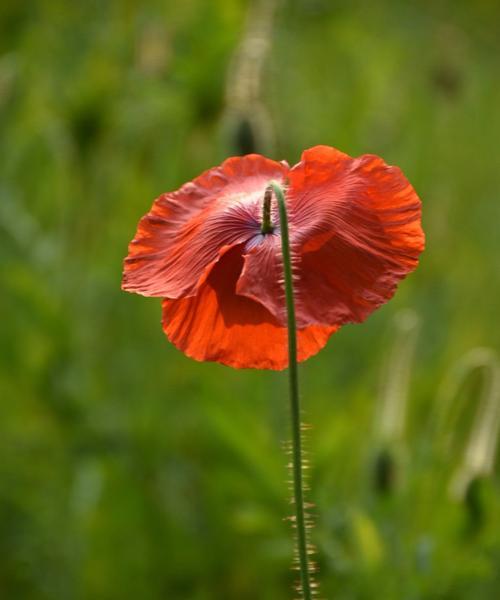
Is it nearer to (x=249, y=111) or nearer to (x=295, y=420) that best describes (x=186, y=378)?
(x=249, y=111)

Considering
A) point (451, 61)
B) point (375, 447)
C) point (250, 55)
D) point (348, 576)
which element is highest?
point (451, 61)

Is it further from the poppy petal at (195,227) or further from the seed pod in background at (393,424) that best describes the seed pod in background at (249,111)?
the poppy petal at (195,227)

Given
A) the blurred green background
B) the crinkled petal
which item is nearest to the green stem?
the crinkled petal

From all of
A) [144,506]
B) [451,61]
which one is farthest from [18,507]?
[451,61]

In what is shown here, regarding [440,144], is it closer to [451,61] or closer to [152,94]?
[451,61]

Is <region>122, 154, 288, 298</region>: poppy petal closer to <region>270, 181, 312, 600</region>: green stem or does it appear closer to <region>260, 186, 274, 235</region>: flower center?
<region>260, 186, 274, 235</region>: flower center

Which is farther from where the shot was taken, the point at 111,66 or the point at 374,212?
the point at 111,66
